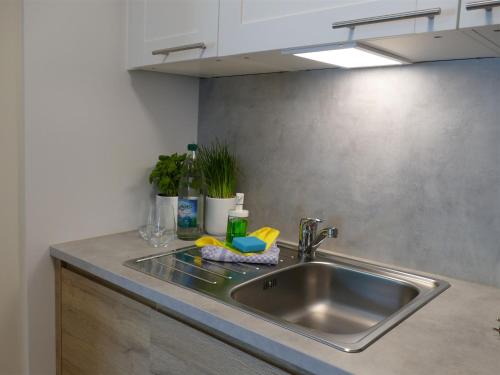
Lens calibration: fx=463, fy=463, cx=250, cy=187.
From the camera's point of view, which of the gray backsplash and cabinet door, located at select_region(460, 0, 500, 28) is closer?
cabinet door, located at select_region(460, 0, 500, 28)

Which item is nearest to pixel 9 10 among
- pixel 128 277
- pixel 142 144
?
pixel 142 144

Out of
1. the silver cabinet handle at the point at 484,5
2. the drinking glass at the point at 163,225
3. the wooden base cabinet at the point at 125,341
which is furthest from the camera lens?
the drinking glass at the point at 163,225

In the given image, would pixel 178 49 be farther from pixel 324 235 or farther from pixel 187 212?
pixel 324 235

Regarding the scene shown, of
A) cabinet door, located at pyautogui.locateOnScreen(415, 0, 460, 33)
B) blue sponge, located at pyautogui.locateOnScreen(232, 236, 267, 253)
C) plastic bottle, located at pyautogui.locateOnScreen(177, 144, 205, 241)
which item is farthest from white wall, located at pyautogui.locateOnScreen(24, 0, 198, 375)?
cabinet door, located at pyautogui.locateOnScreen(415, 0, 460, 33)

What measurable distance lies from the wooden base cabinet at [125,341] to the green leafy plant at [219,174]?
539 mm

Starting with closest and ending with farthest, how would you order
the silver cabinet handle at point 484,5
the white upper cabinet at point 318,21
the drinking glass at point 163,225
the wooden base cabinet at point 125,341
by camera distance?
the silver cabinet handle at point 484,5 < the white upper cabinet at point 318,21 < the wooden base cabinet at point 125,341 < the drinking glass at point 163,225

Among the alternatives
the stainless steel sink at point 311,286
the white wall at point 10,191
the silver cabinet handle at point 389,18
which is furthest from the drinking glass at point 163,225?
the silver cabinet handle at point 389,18

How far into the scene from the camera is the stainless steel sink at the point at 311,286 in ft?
4.11

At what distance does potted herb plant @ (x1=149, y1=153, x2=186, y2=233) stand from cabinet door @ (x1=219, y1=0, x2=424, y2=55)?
0.54 meters

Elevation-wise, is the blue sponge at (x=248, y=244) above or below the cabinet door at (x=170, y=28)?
below

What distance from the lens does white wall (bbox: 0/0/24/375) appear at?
142 cm

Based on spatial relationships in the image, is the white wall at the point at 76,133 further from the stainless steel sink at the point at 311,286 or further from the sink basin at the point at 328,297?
the sink basin at the point at 328,297

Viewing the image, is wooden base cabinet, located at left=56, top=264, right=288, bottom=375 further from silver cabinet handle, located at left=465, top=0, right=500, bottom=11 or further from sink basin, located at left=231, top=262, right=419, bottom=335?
silver cabinet handle, located at left=465, top=0, right=500, bottom=11

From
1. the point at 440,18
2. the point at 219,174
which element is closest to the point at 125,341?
the point at 219,174
